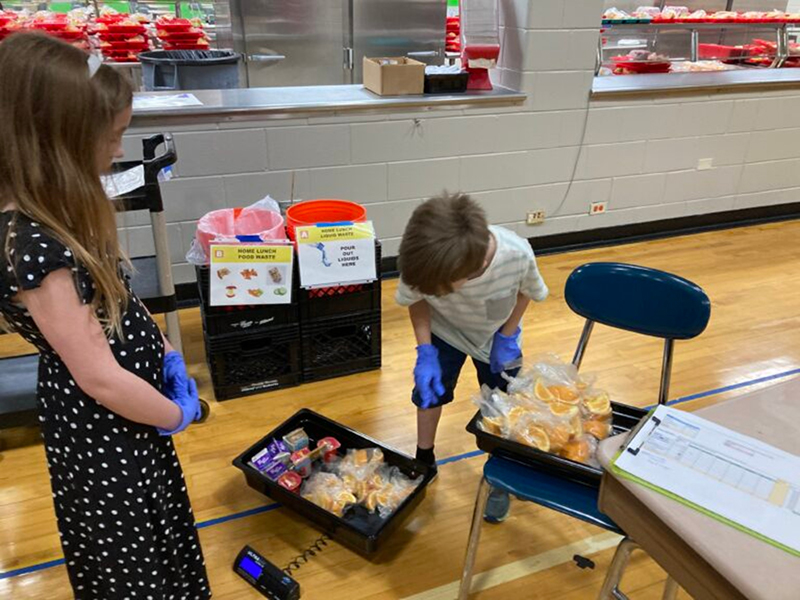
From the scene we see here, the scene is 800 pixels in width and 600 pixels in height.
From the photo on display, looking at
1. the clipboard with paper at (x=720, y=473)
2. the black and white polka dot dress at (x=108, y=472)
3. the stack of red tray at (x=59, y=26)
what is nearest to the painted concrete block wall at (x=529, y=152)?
the stack of red tray at (x=59, y=26)

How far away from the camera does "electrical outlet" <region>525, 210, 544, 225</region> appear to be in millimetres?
3500

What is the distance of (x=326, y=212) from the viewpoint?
2504mm

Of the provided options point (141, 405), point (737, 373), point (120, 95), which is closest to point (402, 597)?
point (141, 405)

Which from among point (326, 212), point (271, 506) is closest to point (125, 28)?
point (326, 212)

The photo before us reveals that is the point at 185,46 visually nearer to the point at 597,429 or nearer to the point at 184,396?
the point at 184,396

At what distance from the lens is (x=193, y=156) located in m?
2.72

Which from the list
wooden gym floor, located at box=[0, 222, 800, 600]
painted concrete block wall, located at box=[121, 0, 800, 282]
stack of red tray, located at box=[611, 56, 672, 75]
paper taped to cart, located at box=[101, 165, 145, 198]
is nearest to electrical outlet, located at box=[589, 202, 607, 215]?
painted concrete block wall, located at box=[121, 0, 800, 282]

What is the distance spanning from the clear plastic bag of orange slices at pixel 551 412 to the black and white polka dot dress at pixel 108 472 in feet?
2.21

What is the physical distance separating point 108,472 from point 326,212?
1.53 meters

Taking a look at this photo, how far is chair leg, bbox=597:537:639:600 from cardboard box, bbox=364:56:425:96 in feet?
7.77

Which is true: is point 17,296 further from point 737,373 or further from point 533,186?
point 533,186

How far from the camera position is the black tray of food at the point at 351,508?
66.3 inches

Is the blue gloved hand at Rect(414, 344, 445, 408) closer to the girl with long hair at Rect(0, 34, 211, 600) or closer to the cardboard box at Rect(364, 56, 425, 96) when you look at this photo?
the girl with long hair at Rect(0, 34, 211, 600)

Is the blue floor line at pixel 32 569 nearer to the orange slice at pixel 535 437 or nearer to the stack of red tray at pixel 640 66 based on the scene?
the orange slice at pixel 535 437
